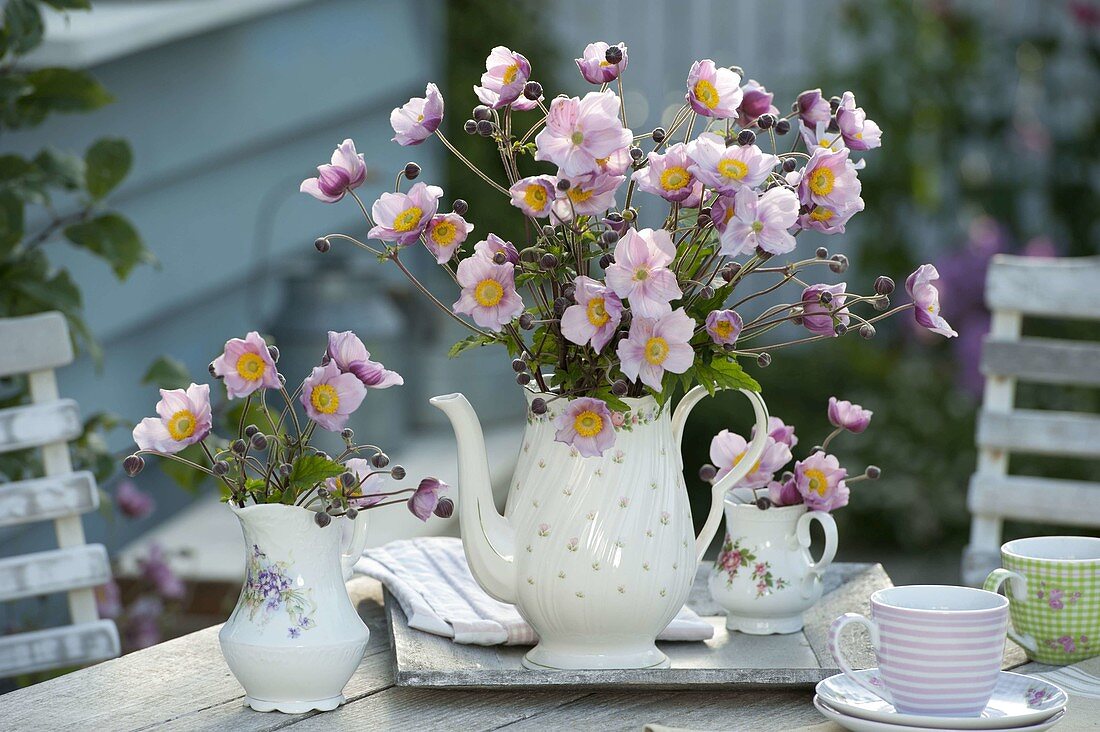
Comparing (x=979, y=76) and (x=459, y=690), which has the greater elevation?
(x=979, y=76)

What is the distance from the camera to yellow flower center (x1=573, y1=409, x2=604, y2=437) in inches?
41.6

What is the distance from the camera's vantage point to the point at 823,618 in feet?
4.30

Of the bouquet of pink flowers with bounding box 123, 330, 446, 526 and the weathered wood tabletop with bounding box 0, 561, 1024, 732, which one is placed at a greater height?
the bouquet of pink flowers with bounding box 123, 330, 446, 526

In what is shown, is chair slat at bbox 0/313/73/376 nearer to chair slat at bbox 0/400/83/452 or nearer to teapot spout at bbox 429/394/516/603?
chair slat at bbox 0/400/83/452

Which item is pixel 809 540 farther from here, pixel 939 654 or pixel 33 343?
pixel 33 343

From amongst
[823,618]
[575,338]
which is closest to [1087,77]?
[823,618]

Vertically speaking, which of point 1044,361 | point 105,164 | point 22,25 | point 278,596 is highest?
point 22,25

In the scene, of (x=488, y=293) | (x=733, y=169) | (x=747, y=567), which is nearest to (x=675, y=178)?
(x=733, y=169)

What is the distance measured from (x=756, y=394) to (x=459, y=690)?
0.34 m

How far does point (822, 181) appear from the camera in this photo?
41.6 inches

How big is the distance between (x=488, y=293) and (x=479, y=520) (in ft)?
0.69

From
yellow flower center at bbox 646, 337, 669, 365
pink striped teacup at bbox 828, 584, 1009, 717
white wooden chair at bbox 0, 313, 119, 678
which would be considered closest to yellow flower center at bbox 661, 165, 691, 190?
yellow flower center at bbox 646, 337, 669, 365

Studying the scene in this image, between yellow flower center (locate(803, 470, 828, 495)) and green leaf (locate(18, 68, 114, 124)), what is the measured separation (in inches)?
42.1

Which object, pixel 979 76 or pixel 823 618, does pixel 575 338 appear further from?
pixel 979 76
